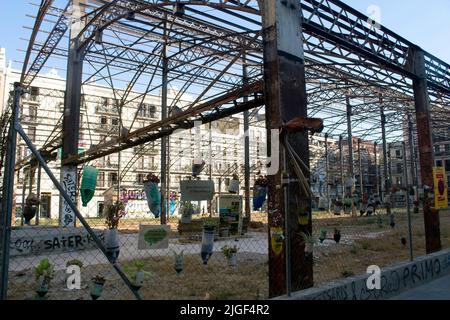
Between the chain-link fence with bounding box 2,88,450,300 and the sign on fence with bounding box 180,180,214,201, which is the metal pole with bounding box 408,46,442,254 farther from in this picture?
the sign on fence with bounding box 180,180,214,201

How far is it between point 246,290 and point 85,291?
2.81 m

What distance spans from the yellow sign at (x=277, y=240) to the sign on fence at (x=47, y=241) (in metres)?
7.52

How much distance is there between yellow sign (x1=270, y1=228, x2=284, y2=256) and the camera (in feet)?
18.6

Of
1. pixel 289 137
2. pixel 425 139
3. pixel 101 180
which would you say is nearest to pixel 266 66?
pixel 289 137

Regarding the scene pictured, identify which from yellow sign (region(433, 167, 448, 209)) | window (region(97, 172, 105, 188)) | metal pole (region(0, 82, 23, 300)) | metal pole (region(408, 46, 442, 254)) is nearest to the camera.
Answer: metal pole (region(0, 82, 23, 300))

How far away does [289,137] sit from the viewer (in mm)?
6016

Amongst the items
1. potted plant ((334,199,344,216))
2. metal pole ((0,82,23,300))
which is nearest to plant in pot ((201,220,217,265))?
metal pole ((0,82,23,300))

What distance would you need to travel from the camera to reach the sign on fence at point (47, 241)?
11156 millimetres

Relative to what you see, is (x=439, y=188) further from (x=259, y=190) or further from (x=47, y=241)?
(x=47, y=241)

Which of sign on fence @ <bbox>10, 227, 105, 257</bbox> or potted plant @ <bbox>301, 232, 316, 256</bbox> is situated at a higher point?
potted plant @ <bbox>301, 232, 316, 256</bbox>

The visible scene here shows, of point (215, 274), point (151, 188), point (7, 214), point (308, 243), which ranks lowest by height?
point (215, 274)

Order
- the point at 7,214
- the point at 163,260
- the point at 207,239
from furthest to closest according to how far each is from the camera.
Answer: the point at 163,260 → the point at 207,239 → the point at 7,214

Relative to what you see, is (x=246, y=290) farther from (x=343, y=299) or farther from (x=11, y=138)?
(x=11, y=138)

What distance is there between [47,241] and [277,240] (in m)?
8.59
